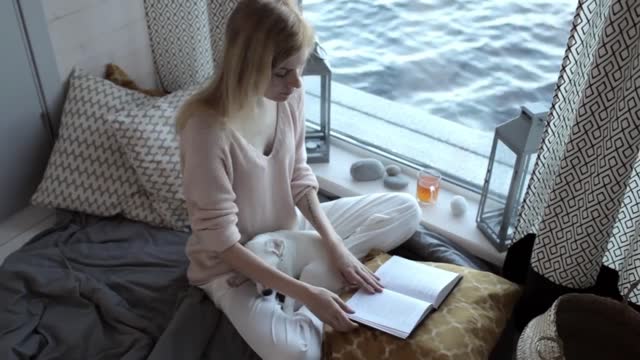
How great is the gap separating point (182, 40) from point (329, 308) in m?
1.00

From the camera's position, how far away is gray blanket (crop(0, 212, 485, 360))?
1.42 metres

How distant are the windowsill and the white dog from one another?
42cm

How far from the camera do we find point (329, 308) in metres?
1.34

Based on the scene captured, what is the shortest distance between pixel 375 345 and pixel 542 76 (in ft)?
4.40

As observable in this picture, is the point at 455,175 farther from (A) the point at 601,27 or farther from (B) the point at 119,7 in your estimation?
(B) the point at 119,7

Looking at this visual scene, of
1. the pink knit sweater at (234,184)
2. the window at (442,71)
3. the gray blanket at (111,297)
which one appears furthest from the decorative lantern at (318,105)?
the gray blanket at (111,297)

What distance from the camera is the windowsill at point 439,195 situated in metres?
1.75

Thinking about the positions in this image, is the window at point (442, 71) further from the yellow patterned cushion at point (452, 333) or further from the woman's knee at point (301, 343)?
the woman's knee at point (301, 343)

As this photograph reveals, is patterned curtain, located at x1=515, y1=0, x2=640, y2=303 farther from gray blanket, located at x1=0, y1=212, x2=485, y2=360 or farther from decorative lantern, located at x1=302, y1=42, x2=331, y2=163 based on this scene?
decorative lantern, located at x1=302, y1=42, x2=331, y2=163

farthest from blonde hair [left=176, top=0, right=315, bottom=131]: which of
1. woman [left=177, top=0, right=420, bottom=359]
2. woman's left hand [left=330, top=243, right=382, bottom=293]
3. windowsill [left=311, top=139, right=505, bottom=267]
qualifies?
windowsill [left=311, top=139, right=505, bottom=267]

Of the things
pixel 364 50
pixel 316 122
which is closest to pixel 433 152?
pixel 316 122

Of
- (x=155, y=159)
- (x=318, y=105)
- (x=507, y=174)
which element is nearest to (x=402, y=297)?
(x=507, y=174)

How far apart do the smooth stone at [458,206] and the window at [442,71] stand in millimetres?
184

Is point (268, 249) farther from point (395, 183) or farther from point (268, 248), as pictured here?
point (395, 183)
